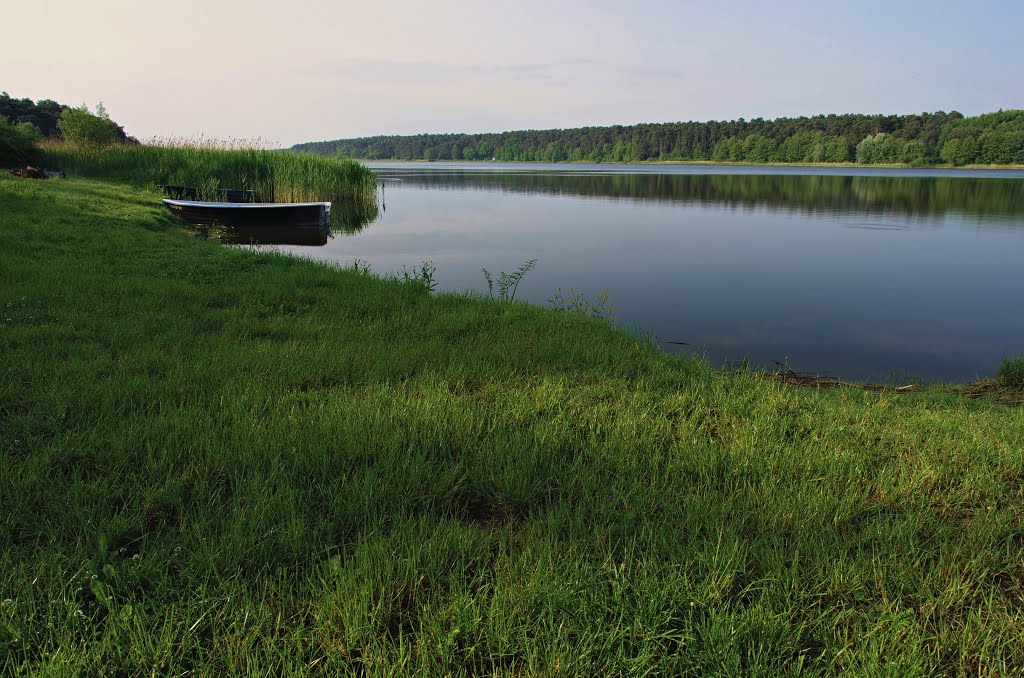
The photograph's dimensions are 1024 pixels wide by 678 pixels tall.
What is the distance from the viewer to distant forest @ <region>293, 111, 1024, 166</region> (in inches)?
3061

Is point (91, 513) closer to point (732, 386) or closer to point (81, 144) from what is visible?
point (732, 386)

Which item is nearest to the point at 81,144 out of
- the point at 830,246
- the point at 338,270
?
the point at 338,270

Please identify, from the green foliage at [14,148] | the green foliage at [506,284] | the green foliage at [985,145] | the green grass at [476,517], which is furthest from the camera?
the green foliage at [985,145]

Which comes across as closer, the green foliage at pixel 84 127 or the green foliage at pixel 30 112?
the green foliage at pixel 84 127

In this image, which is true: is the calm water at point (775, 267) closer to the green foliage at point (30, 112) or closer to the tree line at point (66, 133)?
the tree line at point (66, 133)

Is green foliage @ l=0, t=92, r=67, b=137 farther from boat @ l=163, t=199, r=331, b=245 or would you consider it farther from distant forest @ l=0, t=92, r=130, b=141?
boat @ l=163, t=199, r=331, b=245

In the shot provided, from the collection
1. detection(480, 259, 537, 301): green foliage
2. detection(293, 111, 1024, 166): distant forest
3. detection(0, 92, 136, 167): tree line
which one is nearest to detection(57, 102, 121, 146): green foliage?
detection(0, 92, 136, 167): tree line

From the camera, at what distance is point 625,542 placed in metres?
2.45

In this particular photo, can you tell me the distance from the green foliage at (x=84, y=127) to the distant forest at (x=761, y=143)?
9.48 m

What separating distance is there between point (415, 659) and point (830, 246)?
17360 millimetres

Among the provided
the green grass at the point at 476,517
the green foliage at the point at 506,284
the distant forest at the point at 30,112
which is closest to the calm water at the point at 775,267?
the green foliage at the point at 506,284

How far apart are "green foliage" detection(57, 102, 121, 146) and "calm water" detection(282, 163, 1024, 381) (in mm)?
12089

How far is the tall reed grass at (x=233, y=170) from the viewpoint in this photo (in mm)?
21312

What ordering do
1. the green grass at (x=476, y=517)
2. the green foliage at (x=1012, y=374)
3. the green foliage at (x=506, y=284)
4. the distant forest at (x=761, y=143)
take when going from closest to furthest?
1. the green grass at (x=476, y=517)
2. the green foliage at (x=1012, y=374)
3. the green foliage at (x=506, y=284)
4. the distant forest at (x=761, y=143)
